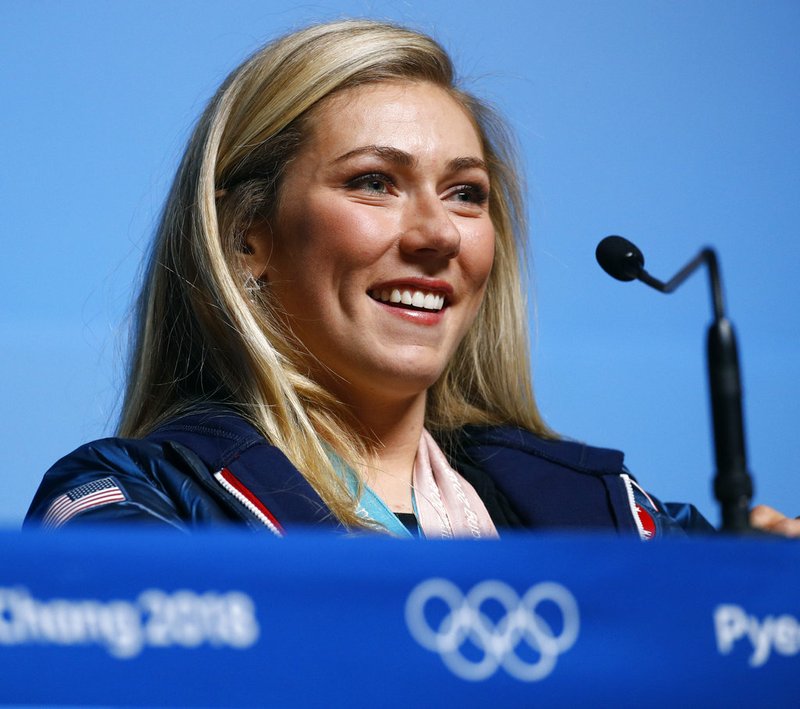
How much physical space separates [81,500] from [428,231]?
2.09 feet

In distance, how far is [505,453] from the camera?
1944 mm

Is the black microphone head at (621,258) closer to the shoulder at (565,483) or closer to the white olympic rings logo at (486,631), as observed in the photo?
the white olympic rings logo at (486,631)

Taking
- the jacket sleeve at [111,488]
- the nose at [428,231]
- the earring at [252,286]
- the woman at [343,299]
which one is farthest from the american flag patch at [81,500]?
the nose at [428,231]

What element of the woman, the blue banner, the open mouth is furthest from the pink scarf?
the blue banner

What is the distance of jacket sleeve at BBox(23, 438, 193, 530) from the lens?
54.1 inches

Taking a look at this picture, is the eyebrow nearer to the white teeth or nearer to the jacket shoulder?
the white teeth

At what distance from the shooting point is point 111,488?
1.42 meters

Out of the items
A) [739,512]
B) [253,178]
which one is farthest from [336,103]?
[739,512]

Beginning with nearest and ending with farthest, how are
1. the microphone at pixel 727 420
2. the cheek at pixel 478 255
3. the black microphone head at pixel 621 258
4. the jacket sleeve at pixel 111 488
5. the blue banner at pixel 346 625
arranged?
the blue banner at pixel 346 625 → the microphone at pixel 727 420 → the black microphone head at pixel 621 258 → the jacket sleeve at pixel 111 488 → the cheek at pixel 478 255

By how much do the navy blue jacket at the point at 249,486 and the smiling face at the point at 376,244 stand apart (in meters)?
0.21

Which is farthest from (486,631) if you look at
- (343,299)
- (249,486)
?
(343,299)

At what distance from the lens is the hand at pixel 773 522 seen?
51.1 inches

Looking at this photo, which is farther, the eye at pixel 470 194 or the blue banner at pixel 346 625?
the eye at pixel 470 194

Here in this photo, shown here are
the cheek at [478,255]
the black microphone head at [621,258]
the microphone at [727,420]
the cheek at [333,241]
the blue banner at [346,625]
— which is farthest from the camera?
the cheek at [478,255]
